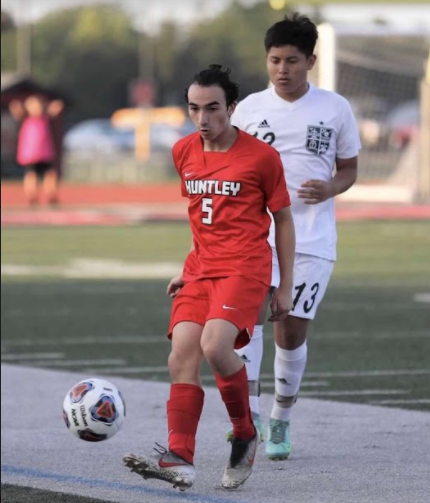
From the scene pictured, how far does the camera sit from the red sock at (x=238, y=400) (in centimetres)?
632

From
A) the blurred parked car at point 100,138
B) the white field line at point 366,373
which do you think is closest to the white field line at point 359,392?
the white field line at point 366,373

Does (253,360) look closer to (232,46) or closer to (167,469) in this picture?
(167,469)

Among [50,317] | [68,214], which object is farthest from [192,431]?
[68,214]

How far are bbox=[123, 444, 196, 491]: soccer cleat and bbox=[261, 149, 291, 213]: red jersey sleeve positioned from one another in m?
1.12

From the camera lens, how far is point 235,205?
636 cm

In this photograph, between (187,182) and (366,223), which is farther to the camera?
(366,223)

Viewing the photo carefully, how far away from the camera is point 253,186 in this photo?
6371 millimetres

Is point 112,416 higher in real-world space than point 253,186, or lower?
lower

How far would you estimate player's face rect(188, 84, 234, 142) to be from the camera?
6.29 meters

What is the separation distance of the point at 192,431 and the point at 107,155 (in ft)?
152

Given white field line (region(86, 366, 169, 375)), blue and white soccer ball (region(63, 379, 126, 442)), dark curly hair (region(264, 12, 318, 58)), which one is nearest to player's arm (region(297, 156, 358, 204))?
dark curly hair (region(264, 12, 318, 58))

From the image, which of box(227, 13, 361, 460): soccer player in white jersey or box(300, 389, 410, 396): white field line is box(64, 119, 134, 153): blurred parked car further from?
box(227, 13, 361, 460): soccer player in white jersey

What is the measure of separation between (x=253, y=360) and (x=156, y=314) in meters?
6.72

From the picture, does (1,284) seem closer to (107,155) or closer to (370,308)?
(370,308)
